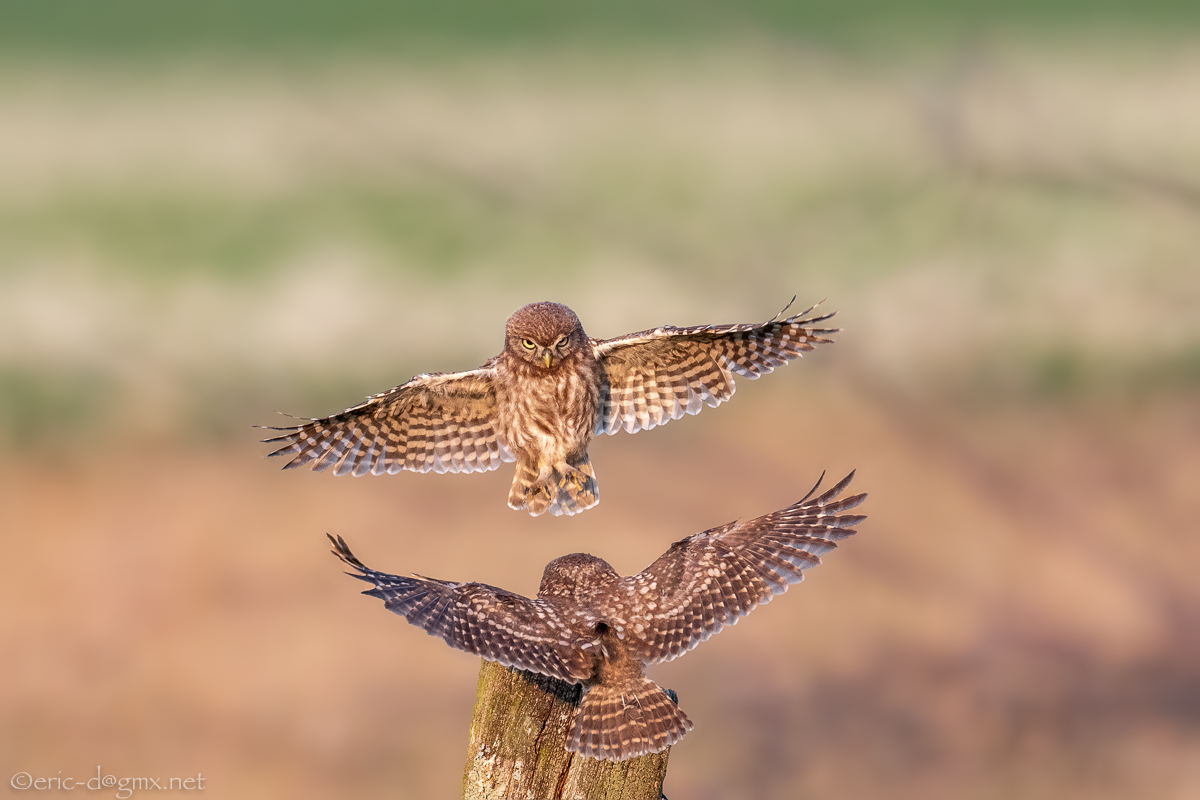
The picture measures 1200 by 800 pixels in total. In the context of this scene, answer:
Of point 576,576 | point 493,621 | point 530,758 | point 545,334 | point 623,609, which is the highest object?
point 545,334

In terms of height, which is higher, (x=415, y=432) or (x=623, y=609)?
(x=415, y=432)

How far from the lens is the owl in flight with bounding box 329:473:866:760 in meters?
5.61

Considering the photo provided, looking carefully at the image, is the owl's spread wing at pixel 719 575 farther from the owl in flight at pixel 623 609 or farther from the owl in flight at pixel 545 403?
the owl in flight at pixel 545 403

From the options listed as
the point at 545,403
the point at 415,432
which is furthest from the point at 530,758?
the point at 415,432

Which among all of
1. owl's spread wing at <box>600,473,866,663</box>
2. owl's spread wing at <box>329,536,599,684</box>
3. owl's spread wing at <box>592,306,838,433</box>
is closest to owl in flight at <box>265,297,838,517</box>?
owl's spread wing at <box>592,306,838,433</box>

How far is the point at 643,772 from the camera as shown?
18.9 feet

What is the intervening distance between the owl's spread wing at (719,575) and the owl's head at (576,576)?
16cm

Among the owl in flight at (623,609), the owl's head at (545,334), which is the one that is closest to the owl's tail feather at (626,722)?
the owl in flight at (623,609)

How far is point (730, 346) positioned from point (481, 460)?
→ 2.32m

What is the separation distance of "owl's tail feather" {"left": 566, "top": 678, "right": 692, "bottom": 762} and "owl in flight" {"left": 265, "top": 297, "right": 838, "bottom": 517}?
8.67ft

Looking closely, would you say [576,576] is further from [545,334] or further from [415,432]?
[415,432]

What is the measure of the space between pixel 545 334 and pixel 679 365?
1232 millimetres

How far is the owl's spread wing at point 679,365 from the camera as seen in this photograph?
26.9 feet

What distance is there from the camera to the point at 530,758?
18.5 feet
